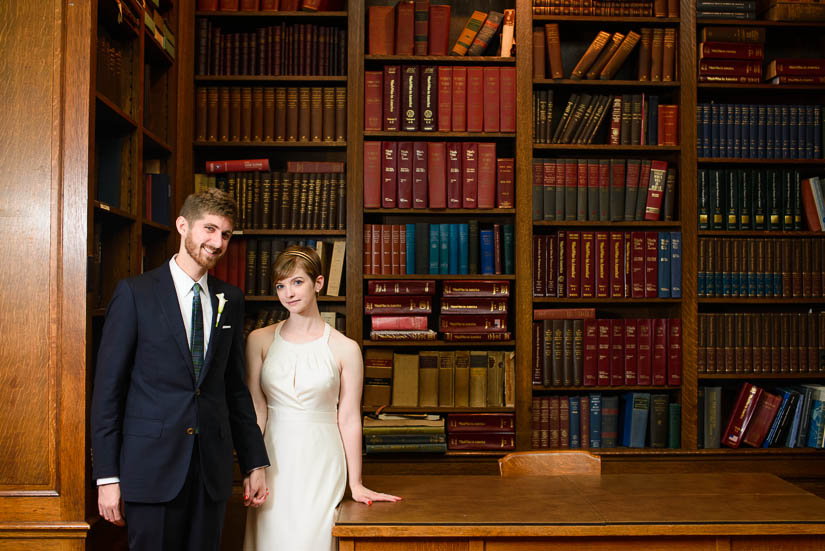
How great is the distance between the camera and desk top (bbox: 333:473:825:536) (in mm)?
1719

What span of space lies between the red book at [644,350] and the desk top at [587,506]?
3.34 feet

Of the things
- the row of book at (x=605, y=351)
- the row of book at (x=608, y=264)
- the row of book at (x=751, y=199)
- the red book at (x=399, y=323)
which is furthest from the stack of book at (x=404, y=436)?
the row of book at (x=751, y=199)

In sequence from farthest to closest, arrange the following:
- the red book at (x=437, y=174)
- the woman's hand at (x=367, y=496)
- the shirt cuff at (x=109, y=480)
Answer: the red book at (x=437, y=174)
the woman's hand at (x=367, y=496)
the shirt cuff at (x=109, y=480)

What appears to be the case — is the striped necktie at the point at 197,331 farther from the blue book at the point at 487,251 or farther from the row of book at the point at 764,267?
the row of book at the point at 764,267

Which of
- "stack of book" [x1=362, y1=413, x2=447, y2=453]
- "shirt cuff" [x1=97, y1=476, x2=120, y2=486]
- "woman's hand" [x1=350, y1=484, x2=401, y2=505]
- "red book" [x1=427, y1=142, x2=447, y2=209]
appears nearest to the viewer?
"shirt cuff" [x1=97, y1=476, x2=120, y2=486]

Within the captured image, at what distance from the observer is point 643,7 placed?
328 centimetres

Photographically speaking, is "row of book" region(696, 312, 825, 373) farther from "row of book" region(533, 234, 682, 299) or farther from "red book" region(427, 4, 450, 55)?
"red book" region(427, 4, 450, 55)

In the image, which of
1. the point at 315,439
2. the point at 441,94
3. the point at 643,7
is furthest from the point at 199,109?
the point at 643,7

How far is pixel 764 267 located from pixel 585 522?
2070 mm

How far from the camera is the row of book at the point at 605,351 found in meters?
3.22

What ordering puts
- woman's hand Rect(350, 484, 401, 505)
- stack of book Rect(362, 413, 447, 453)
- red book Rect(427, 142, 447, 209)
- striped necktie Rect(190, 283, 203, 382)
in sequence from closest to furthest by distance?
striped necktie Rect(190, 283, 203, 382)
woman's hand Rect(350, 484, 401, 505)
stack of book Rect(362, 413, 447, 453)
red book Rect(427, 142, 447, 209)

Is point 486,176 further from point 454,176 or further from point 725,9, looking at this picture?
point 725,9

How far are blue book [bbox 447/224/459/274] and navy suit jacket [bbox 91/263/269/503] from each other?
154 cm

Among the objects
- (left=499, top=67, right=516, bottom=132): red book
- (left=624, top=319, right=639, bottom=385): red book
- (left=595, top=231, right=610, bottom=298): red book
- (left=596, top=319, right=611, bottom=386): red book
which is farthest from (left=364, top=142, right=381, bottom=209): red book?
(left=624, top=319, right=639, bottom=385): red book
